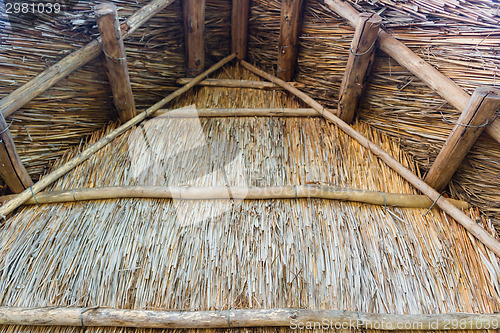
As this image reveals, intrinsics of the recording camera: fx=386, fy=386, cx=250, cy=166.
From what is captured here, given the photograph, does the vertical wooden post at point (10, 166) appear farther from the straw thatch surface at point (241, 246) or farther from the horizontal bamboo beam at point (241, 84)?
the horizontal bamboo beam at point (241, 84)

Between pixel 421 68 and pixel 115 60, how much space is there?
176 centimetres

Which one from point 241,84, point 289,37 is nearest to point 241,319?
point 241,84

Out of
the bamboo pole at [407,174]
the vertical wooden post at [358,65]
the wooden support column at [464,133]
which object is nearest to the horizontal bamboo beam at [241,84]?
the bamboo pole at [407,174]

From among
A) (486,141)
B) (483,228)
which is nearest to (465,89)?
(486,141)

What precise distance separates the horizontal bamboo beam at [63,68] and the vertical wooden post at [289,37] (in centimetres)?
85

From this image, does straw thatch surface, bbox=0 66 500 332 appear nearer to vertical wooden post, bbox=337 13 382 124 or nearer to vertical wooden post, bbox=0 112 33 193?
vertical wooden post, bbox=0 112 33 193

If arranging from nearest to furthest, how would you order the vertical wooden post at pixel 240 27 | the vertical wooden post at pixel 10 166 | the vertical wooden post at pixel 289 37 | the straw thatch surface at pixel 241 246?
1. the straw thatch surface at pixel 241 246
2. the vertical wooden post at pixel 10 166
3. the vertical wooden post at pixel 289 37
4. the vertical wooden post at pixel 240 27

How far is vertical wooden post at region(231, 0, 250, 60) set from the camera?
9.54 feet

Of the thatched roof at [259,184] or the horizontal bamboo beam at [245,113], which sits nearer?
the thatched roof at [259,184]

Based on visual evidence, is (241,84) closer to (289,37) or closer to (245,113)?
(245,113)

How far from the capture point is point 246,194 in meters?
2.26

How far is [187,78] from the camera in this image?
296 centimetres

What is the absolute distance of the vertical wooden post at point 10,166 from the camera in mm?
2016

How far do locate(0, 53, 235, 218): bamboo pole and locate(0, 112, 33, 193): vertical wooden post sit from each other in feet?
0.20
